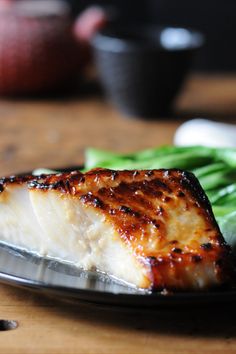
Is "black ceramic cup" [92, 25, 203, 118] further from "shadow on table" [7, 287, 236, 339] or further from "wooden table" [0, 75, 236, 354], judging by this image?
"shadow on table" [7, 287, 236, 339]

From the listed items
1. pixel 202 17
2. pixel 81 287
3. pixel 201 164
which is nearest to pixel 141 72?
pixel 201 164

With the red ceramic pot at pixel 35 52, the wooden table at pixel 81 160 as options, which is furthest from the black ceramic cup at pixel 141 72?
the red ceramic pot at pixel 35 52

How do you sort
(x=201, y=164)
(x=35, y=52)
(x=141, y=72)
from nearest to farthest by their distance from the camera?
(x=201, y=164), (x=141, y=72), (x=35, y=52)

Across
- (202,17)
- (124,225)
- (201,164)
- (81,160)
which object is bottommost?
(202,17)

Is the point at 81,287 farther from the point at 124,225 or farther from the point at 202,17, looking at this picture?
the point at 202,17

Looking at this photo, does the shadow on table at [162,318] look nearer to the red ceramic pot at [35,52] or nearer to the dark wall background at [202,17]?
A: the red ceramic pot at [35,52]

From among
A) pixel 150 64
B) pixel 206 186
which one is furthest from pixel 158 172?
pixel 150 64

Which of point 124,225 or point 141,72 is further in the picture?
point 141,72
